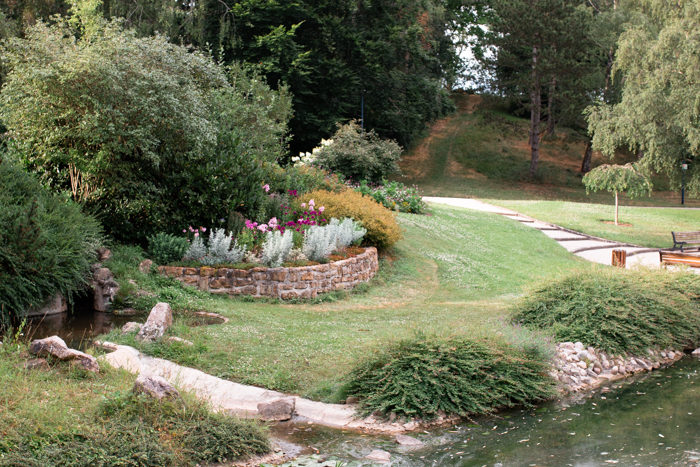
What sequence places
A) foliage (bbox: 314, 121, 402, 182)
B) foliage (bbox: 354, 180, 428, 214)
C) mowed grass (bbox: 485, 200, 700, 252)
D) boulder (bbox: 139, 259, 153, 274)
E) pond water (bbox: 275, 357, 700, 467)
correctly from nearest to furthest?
pond water (bbox: 275, 357, 700, 467) → boulder (bbox: 139, 259, 153, 274) → foliage (bbox: 354, 180, 428, 214) → foliage (bbox: 314, 121, 402, 182) → mowed grass (bbox: 485, 200, 700, 252)

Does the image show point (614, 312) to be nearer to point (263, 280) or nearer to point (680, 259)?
point (263, 280)

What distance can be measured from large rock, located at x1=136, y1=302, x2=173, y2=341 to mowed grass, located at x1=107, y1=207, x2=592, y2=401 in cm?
15

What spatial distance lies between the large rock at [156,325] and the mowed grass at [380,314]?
15 centimetres

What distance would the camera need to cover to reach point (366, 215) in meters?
12.5

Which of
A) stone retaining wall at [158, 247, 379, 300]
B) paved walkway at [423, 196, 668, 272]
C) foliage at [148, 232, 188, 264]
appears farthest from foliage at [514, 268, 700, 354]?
paved walkway at [423, 196, 668, 272]

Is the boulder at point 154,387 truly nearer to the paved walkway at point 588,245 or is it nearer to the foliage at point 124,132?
the foliage at point 124,132

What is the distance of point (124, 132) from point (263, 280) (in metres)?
3.36

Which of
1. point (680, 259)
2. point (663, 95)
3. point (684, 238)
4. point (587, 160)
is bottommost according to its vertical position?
point (680, 259)

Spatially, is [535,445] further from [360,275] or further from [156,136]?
[156,136]

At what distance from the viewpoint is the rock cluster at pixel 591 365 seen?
267 inches

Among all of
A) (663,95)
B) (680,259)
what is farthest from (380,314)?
(663,95)

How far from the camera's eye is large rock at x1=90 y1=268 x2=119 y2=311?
27.7 ft

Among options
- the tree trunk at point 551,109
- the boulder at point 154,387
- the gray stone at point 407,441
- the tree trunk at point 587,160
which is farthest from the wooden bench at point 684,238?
the tree trunk at point 587,160

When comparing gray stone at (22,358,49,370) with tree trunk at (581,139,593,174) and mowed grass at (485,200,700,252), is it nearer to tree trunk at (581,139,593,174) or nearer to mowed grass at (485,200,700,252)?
mowed grass at (485,200,700,252)
